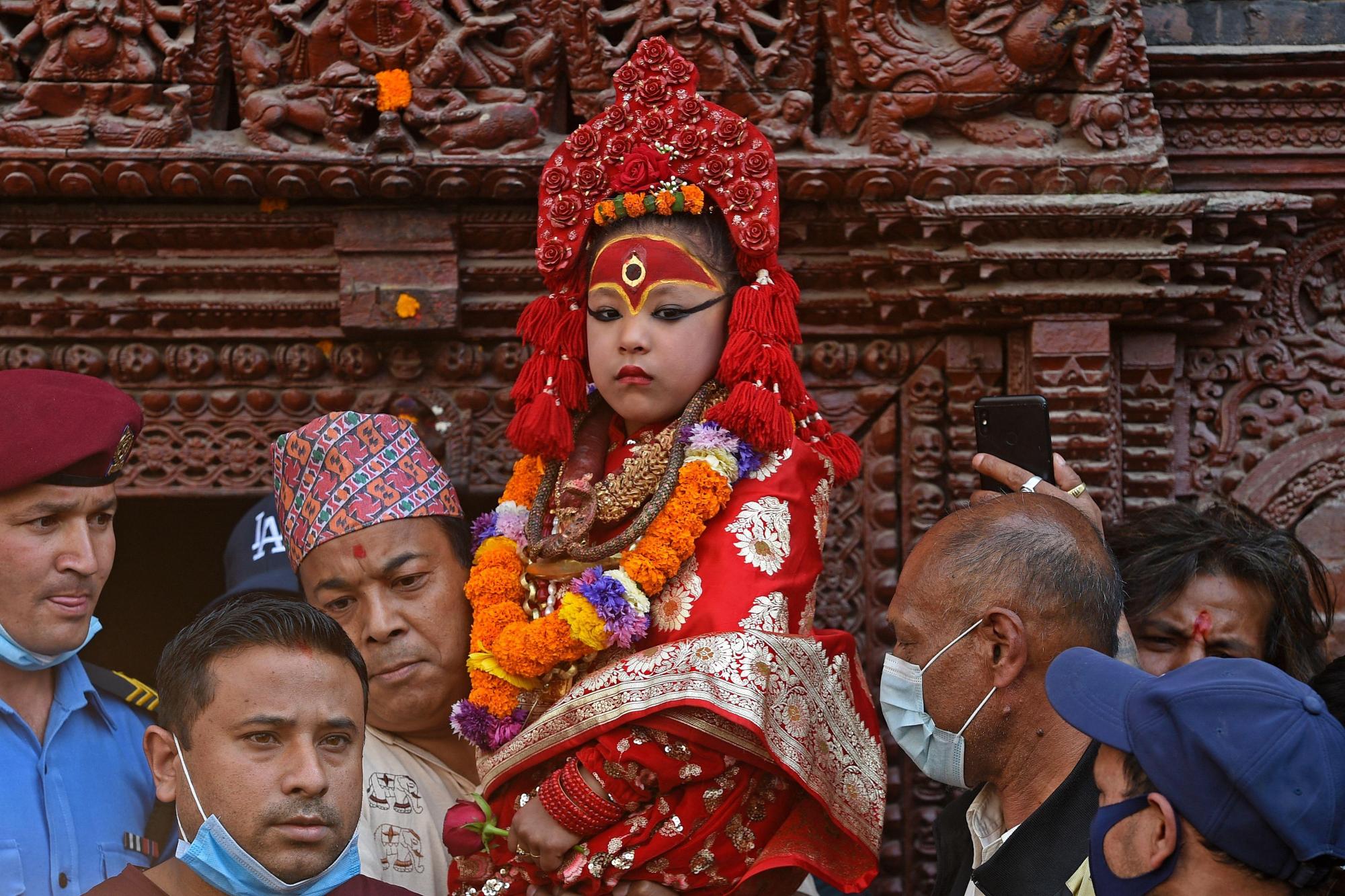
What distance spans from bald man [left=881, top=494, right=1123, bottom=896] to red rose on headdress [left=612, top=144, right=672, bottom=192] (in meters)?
1.17

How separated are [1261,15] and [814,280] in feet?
5.31

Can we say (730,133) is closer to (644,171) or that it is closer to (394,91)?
(644,171)

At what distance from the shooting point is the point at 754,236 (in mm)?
3512

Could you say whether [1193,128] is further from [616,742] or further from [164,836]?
[164,836]

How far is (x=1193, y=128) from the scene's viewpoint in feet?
14.9

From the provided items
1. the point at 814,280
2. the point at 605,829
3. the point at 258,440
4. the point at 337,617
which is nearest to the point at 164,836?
the point at 258,440

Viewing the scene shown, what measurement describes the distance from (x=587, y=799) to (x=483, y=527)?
0.90 m

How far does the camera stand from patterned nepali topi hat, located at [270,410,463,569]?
12.2 ft

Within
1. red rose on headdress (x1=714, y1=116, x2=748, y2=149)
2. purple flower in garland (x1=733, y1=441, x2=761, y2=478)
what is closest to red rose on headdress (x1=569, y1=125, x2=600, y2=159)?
red rose on headdress (x1=714, y1=116, x2=748, y2=149)

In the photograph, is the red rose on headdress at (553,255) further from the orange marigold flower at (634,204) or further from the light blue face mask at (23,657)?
the light blue face mask at (23,657)

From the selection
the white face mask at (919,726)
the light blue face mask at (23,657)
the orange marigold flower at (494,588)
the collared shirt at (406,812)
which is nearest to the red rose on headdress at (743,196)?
the orange marigold flower at (494,588)

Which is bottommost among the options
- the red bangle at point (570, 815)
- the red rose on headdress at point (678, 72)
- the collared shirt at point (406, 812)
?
the collared shirt at point (406, 812)

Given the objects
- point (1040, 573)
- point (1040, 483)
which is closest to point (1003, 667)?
point (1040, 573)

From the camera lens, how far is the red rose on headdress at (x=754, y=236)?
3.51 meters
